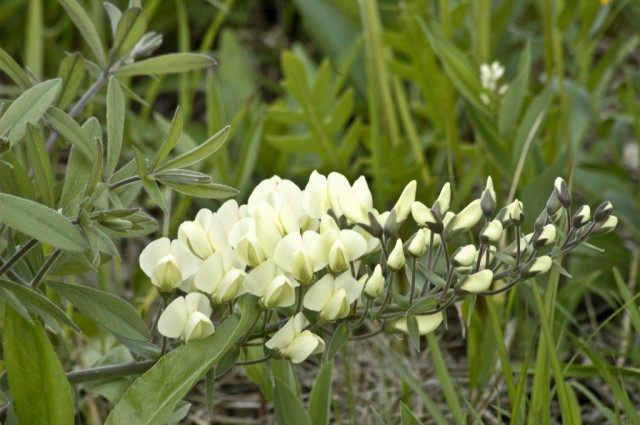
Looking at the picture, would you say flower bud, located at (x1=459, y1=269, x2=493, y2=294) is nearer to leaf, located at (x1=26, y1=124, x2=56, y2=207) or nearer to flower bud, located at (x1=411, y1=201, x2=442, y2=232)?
flower bud, located at (x1=411, y1=201, x2=442, y2=232)

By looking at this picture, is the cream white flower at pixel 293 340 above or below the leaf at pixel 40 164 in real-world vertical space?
below

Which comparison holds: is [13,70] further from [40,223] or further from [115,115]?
[40,223]

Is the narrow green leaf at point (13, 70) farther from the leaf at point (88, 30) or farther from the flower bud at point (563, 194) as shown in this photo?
the flower bud at point (563, 194)

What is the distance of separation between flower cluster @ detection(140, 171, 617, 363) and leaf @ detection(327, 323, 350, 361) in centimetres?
1

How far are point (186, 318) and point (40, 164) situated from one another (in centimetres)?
18

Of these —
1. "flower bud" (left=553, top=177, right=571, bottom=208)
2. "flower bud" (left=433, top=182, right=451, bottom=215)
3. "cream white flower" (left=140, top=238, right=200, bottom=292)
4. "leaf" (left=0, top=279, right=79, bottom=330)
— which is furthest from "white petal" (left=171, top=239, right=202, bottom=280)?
"flower bud" (left=553, top=177, right=571, bottom=208)

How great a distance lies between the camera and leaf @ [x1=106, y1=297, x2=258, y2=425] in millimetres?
905

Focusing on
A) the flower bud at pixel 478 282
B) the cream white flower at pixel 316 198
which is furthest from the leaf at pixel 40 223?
the flower bud at pixel 478 282

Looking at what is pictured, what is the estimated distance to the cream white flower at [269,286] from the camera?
0.89 meters

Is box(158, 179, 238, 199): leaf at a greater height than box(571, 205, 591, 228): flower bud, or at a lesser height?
greater

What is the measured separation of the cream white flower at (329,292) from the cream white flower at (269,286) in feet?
0.05

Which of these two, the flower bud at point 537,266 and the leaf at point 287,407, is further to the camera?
the leaf at point 287,407

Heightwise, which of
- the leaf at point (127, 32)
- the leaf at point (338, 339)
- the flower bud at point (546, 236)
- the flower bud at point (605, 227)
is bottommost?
the leaf at point (338, 339)

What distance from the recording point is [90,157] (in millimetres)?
968
